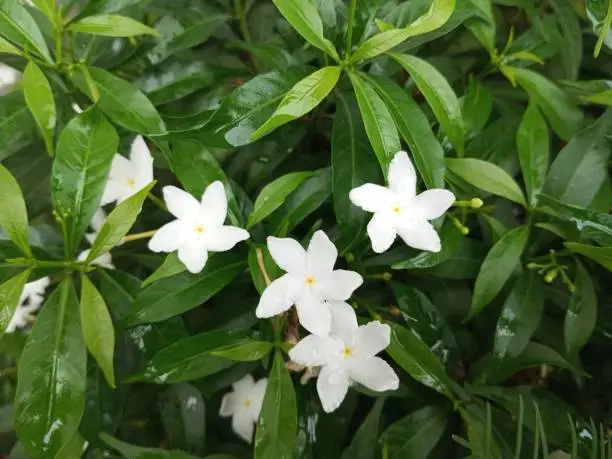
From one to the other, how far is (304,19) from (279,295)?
30 cm

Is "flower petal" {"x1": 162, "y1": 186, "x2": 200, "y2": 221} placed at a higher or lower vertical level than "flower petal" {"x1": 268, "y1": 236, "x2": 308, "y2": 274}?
higher

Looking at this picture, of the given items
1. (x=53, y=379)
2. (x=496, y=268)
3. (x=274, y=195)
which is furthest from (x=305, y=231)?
(x=53, y=379)

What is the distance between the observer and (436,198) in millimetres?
617

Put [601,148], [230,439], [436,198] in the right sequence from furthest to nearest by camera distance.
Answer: [230,439] → [601,148] → [436,198]

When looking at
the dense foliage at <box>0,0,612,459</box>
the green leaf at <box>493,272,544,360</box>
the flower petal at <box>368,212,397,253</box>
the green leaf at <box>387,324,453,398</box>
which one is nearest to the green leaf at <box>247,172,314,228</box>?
the dense foliage at <box>0,0,612,459</box>

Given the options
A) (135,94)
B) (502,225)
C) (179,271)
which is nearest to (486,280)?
(502,225)

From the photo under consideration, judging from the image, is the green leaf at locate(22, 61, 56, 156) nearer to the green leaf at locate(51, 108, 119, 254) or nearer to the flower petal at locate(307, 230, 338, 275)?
the green leaf at locate(51, 108, 119, 254)

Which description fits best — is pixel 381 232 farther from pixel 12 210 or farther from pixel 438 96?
pixel 12 210

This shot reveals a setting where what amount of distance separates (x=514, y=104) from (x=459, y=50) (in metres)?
0.12

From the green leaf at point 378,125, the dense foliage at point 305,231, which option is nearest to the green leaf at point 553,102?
the dense foliage at point 305,231

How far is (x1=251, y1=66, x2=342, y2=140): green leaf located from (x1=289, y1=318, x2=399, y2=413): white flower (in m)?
0.23

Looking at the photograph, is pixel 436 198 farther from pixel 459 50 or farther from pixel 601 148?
pixel 459 50

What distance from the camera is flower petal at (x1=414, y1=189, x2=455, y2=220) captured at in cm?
61

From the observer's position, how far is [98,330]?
0.65 metres
